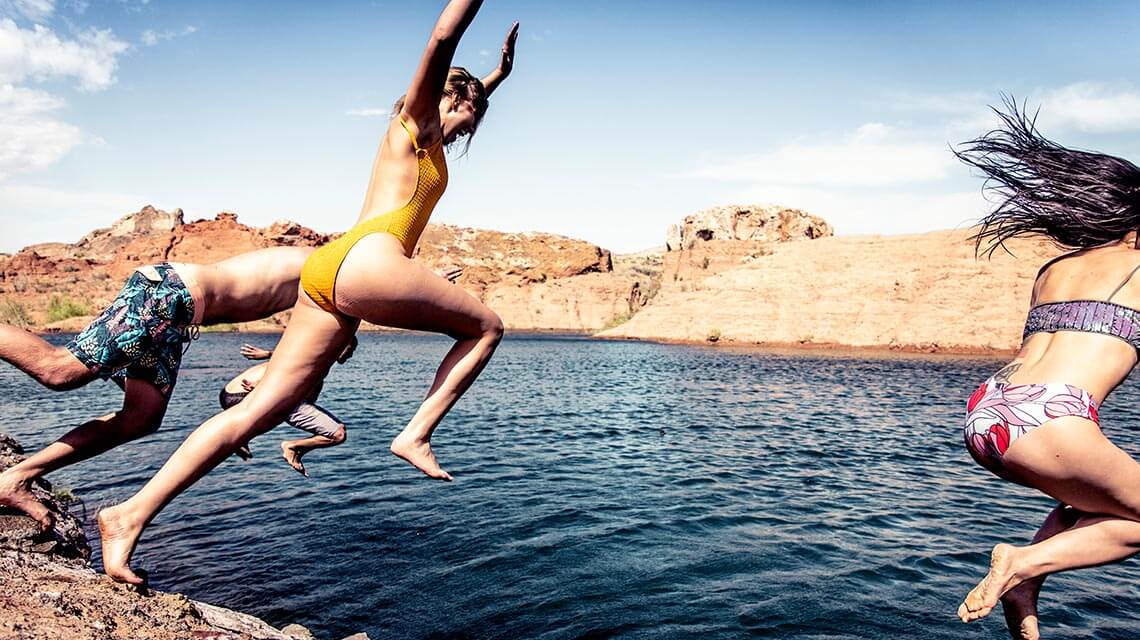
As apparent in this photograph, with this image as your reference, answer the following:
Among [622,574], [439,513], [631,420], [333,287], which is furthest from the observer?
[631,420]

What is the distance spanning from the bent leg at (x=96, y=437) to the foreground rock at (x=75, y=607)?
485 mm

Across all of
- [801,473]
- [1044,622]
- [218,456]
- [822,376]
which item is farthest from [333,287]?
[822,376]

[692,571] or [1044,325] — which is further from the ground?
[1044,325]

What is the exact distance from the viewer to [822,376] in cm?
3406

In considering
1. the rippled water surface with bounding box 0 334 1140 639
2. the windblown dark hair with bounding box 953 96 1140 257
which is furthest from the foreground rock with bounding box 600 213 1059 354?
the windblown dark hair with bounding box 953 96 1140 257

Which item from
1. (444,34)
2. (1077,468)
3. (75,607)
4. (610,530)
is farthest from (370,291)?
(610,530)

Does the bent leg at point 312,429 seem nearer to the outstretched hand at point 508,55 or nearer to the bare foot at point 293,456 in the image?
the bare foot at point 293,456

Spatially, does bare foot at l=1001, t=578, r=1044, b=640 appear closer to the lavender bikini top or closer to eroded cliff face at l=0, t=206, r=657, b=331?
the lavender bikini top

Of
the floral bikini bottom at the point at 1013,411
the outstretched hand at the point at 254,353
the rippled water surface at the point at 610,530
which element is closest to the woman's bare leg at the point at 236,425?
the outstretched hand at the point at 254,353

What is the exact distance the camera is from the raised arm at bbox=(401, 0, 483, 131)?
314cm

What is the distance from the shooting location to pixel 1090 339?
304 cm

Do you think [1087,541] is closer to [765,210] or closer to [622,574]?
[622,574]

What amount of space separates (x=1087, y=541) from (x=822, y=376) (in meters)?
32.7

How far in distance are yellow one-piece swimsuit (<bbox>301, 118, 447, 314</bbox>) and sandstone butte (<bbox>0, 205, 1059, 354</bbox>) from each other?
10277 millimetres
